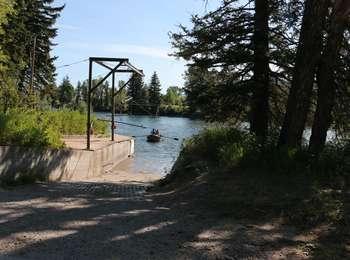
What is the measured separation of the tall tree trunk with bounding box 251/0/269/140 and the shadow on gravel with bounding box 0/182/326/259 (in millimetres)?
8102

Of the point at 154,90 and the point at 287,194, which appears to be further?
the point at 154,90

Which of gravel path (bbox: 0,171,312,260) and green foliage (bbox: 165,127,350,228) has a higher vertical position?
green foliage (bbox: 165,127,350,228)

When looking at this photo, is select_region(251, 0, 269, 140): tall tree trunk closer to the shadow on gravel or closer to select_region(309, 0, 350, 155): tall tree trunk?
select_region(309, 0, 350, 155): tall tree trunk

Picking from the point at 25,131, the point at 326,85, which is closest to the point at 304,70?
the point at 326,85

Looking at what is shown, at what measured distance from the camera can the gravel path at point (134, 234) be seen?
6520 mm

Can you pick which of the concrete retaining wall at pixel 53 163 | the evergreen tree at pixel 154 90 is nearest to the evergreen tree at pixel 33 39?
the concrete retaining wall at pixel 53 163

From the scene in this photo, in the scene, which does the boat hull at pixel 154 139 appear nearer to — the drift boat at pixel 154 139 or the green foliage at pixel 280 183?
the drift boat at pixel 154 139

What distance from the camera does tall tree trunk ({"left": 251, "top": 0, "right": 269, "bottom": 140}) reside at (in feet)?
54.6

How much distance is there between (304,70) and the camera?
A: 1139 cm

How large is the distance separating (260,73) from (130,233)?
10.6m

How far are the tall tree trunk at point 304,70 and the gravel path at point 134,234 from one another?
3552mm

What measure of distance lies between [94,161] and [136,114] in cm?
11938

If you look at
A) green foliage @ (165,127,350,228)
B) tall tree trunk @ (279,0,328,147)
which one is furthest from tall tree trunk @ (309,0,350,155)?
green foliage @ (165,127,350,228)

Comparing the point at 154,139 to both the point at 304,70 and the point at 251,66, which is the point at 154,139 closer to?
the point at 251,66
